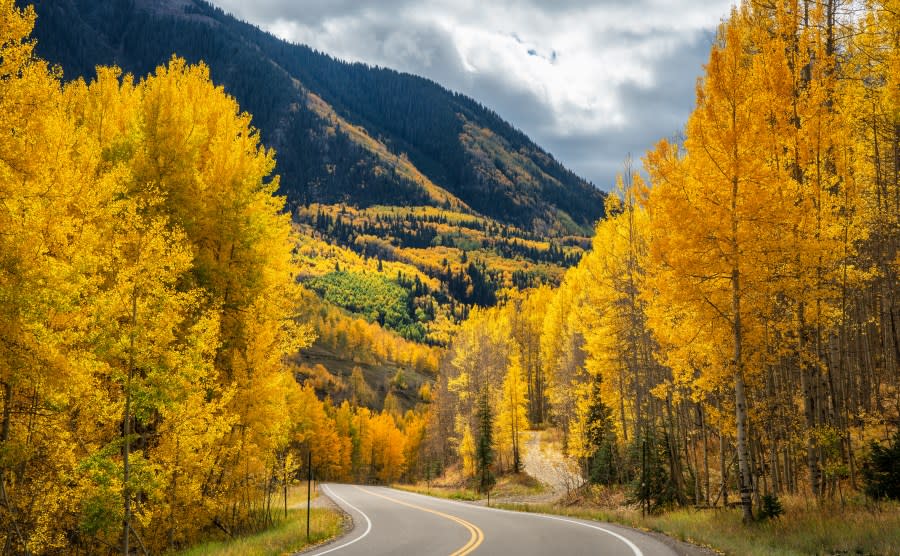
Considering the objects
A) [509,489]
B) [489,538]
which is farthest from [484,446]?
[489,538]

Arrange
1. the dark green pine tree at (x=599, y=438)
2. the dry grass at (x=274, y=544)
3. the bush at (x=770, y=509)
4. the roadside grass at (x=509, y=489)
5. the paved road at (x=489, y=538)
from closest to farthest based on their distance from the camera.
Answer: the paved road at (x=489, y=538) → the bush at (x=770, y=509) → the dry grass at (x=274, y=544) → the dark green pine tree at (x=599, y=438) → the roadside grass at (x=509, y=489)

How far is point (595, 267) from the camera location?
32.7 metres

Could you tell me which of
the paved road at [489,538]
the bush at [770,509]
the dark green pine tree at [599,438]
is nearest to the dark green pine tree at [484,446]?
the dark green pine tree at [599,438]

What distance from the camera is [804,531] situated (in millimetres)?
11469

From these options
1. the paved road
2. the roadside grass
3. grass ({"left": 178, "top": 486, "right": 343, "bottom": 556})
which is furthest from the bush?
the roadside grass

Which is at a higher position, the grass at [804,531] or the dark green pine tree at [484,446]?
the grass at [804,531]

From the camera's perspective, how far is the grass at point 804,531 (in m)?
10.1

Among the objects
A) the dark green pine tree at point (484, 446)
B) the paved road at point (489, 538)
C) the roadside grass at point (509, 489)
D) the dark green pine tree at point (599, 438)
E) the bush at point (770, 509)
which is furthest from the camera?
the dark green pine tree at point (484, 446)

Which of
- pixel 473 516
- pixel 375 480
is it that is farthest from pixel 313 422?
pixel 473 516

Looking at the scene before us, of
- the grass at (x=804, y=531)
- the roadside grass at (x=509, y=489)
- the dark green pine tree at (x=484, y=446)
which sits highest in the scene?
the grass at (x=804, y=531)

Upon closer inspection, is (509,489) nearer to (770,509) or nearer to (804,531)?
(770,509)

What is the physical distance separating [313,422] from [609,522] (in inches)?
2492

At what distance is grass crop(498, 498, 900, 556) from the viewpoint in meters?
10.1

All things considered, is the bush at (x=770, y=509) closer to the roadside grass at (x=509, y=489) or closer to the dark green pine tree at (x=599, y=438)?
the dark green pine tree at (x=599, y=438)
